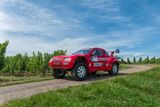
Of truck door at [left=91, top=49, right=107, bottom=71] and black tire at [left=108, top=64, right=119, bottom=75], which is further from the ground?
truck door at [left=91, top=49, right=107, bottom=71]

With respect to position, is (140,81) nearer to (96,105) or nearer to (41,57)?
(96,105)

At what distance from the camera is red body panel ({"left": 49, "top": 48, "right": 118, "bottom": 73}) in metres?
12.3

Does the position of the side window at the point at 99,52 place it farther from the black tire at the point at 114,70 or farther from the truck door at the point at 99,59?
the black tire at the point at 114,70

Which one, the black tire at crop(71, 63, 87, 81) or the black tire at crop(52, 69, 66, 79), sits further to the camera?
the black tire at crop(52, 69, 66, 79)

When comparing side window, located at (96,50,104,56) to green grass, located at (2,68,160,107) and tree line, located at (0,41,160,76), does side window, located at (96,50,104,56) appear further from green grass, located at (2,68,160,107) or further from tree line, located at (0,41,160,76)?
tree line, located at (0,41,160,76)

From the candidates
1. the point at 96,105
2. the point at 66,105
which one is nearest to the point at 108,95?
the point at 96,105

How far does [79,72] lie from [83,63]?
564mm

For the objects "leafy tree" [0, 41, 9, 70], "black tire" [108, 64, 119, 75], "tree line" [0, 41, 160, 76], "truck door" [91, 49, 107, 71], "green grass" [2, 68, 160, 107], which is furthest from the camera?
"tree line" [0, 41, 160, 76]

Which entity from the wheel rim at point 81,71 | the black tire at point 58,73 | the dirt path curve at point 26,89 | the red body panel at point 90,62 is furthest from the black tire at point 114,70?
the dirt path curve at point 26,89

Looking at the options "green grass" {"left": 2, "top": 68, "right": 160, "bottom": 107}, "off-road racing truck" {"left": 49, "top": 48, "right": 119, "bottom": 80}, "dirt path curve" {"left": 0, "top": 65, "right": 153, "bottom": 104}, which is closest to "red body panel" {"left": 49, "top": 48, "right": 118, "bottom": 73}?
"off-road racing truck" {"left": 49, "top": 48, "right": 119, "bottom": 80}

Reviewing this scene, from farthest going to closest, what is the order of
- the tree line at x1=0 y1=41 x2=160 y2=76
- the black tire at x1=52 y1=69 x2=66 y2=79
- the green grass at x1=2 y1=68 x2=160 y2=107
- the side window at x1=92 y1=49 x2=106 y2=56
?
the tree line at x1=0 y1=41 x2=160 y2=76 < the black tire at x1=52 y1=69 x2=66 y2=79 < the side window at x1=92 y1=49 x2=106 y2=56 < the green grass at x1=2 y1=68 x2=160 y2=107

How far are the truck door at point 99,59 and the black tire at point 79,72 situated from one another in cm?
Answer: 98

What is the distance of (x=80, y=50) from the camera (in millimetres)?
14227

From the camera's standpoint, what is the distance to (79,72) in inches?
492
